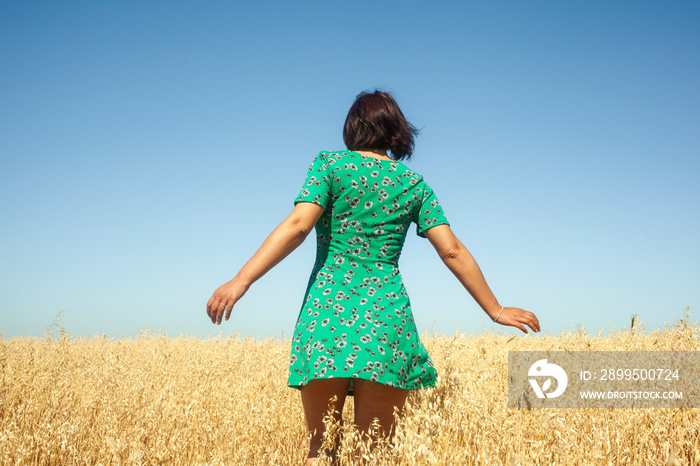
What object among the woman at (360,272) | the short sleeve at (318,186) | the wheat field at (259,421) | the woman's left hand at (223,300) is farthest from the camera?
the wheat field at (259,421)

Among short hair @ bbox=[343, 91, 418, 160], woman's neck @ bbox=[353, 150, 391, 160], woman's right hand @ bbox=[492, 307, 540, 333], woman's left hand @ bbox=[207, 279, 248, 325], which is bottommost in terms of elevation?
woman's left hand @ bbox=[207, 279, 248, 325]

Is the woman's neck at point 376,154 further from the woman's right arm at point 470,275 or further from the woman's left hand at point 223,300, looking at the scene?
the woman's left hand at point 223,300

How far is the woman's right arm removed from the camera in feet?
9.08

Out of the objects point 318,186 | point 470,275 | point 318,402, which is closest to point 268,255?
point 318,186

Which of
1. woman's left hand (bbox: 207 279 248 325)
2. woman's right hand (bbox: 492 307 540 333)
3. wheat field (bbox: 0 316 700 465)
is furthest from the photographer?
woman's right hand (bbox: 492 307 540 333)

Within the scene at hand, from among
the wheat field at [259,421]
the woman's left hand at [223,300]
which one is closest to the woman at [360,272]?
the woman's left hand at [223,300]

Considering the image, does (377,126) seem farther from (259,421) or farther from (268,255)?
(259,421)

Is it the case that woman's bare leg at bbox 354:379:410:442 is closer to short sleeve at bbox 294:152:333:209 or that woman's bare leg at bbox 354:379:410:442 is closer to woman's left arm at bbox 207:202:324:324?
woman's left arm at bbox 207:202:324:324

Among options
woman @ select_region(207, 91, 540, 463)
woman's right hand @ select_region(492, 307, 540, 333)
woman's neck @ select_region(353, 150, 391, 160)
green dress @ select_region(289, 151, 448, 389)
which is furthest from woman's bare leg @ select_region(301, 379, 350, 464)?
woman's neck @ select_region(353, 150, 391, 160)

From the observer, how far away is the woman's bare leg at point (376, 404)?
246 cm

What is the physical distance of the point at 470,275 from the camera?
280 centimetres

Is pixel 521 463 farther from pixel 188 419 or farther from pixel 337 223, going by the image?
pixel 188 419

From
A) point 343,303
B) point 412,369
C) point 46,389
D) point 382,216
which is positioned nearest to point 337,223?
point 382,216

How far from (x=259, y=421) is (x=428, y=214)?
1.83 meters
